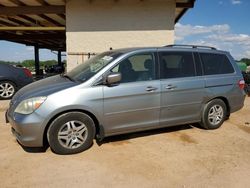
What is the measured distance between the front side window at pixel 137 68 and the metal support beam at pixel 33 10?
266 inches

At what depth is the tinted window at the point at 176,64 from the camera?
4.67 m

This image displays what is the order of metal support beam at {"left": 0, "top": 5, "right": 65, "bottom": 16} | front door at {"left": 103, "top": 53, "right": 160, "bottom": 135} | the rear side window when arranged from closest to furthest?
front door at {"left": 103, "top": 53, "right": 160, "bottom": 135}
the rear side window
metal support beam at {"left": 0, "top": 5, "right": 65, "bottom": 16}

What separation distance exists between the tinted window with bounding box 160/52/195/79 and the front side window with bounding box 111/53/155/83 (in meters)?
0.23

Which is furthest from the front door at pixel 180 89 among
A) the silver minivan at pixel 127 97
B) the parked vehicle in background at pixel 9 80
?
the parked vehicle in background at pixel 9 80

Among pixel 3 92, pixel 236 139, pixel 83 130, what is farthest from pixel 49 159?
pixel 3 92

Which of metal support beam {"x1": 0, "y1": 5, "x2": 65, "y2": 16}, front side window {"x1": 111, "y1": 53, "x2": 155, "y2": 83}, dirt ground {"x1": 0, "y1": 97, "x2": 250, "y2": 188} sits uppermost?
metal support beam {"x1": 0, "y1": 5, "x2": 65, "y2": 16}

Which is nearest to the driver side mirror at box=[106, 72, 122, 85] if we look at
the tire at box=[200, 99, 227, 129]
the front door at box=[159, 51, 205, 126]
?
the front door at box=[159, 51, 205, 126]

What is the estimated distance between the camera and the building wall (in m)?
9.65

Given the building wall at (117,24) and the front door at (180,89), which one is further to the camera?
the building wall at (117,24)

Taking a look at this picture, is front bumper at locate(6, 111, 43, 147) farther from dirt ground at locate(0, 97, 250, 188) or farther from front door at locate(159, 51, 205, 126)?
front door at locate(159, 51, 205, 126)

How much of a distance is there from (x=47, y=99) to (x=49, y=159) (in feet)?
2.95

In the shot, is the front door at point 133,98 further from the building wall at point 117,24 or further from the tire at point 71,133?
the building wall at point 117,24

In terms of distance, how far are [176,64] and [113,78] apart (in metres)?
1.48

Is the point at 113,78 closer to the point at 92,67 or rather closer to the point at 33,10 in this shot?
the point at 92,67
